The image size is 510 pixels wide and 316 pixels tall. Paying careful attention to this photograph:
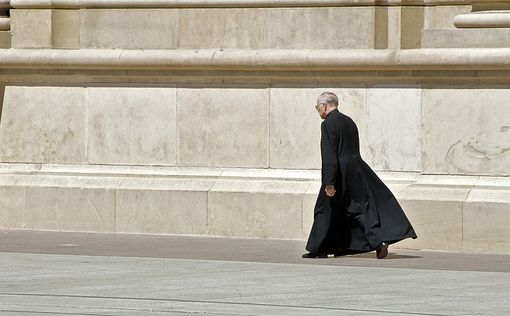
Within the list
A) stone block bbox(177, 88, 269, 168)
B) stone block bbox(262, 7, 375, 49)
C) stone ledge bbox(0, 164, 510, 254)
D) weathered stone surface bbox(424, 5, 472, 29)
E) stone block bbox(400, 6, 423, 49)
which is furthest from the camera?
stone block bbox(177, 88, 269, 168)

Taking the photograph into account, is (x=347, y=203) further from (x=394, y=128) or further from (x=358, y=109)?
(x=358, y=109)

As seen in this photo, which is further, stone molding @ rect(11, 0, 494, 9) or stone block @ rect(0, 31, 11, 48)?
stone block @ rect(0, 31, 11, 48)

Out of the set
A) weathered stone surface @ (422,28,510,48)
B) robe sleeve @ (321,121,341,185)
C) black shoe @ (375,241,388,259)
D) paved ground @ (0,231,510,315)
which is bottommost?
paved ground @ (0,231,510,315)

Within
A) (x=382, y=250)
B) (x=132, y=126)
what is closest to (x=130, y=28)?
(x=132, y=126)

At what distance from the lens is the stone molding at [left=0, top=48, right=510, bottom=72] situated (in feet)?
55.2

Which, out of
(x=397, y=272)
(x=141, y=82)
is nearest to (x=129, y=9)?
(x=141, y=82)

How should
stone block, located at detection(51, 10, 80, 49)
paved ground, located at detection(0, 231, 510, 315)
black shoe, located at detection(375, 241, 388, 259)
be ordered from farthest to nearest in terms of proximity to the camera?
1. stone block, located at detection(51, 10, 80, 49)
2. black shoe, located at detection(375, 241, 388, 259)
3. paved ground, located at detection(0, 231, 510, 315)

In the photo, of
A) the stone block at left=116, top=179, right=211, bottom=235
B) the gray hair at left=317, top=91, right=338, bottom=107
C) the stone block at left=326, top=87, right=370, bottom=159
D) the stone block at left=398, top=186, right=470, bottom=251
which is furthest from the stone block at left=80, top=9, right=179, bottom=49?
the stone block at left=398, top=186, right=470, bottom=251

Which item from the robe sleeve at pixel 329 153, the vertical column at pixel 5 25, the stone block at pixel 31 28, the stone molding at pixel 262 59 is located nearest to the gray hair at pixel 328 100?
the robe sleeve at pixel 329 153

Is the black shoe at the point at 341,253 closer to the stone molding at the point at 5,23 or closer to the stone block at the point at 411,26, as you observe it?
the stone block at the point at 411,26

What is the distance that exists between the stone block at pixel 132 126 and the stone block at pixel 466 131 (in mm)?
2985

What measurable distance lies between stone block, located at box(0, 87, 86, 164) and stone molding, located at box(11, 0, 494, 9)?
91 centimetres

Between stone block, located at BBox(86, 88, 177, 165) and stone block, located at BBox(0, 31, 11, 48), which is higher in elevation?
stone block, located at BBox(0, 31, 11, 48)

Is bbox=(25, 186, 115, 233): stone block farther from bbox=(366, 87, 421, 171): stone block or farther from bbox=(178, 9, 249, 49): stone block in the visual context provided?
bbox=(366, 87, 421, 171): stone block
